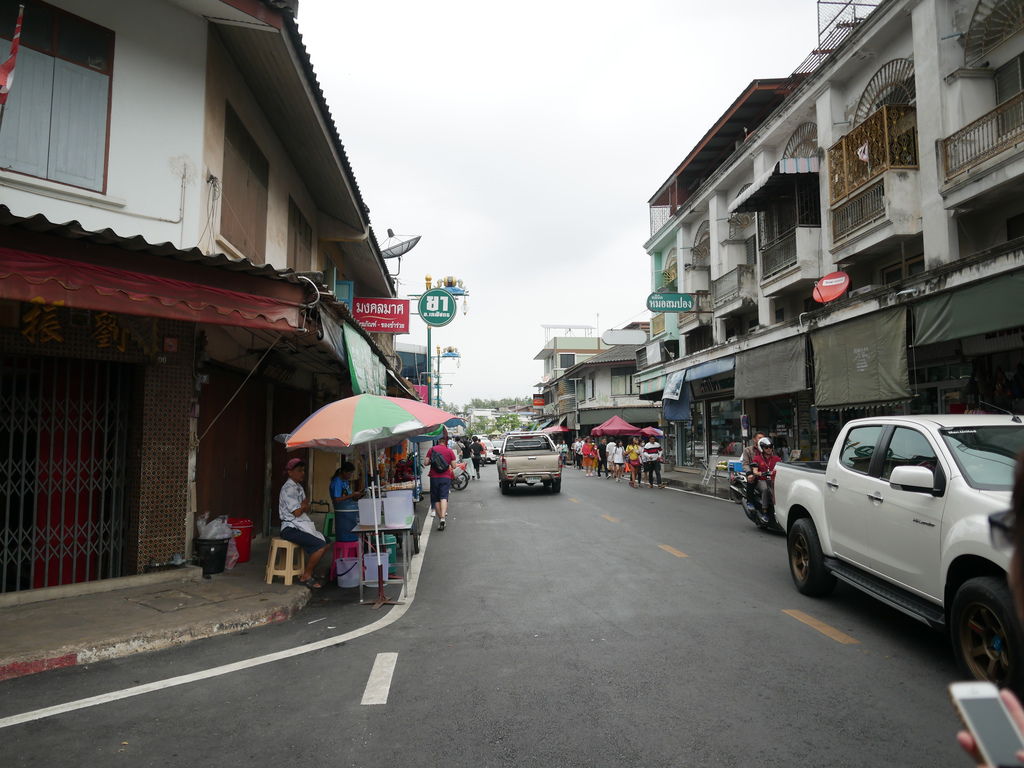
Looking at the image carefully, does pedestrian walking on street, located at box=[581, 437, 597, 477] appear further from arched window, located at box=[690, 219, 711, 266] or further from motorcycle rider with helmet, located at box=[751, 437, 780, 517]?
motorcycle rider with helmet, located at box=[751, 437, 780, 517]

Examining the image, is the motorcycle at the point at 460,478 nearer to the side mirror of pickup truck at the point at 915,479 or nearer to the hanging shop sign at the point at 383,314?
the hanging shop sign at the point at 383,314

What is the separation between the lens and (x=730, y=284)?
2467 centimetres

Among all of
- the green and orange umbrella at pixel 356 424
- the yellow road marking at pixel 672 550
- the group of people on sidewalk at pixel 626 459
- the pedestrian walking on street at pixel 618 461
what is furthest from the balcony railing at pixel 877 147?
the pedestrian walking on street at pixel 618 461

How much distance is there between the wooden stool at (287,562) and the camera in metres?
7.94

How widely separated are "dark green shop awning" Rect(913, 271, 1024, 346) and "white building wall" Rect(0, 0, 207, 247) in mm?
12752

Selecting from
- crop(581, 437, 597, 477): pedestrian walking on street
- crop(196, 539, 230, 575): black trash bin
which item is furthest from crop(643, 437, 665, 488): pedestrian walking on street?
crop(196, 539, 230, 575): black trash bin

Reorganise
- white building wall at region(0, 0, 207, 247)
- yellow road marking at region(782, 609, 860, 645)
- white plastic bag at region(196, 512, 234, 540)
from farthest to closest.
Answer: white plastic bag at region(196, 512, 234, 540) < white building wall at region(0, 0, 207, 247) < yellow road marking at region(782, 609, 860, 645)

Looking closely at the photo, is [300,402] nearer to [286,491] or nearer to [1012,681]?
[286,491]

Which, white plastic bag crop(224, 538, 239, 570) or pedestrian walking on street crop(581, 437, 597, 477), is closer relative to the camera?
white plastic bag crop(224, 538, 239, 570)

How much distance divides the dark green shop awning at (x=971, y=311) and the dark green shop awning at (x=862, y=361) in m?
0.69

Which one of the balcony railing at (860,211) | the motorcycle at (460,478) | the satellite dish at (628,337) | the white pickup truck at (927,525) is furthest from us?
the satellite dish at (628,337)

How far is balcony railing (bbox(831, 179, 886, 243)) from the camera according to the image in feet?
49.0

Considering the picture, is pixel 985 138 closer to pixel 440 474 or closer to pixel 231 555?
pixel 440 474

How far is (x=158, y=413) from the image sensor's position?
797cm
